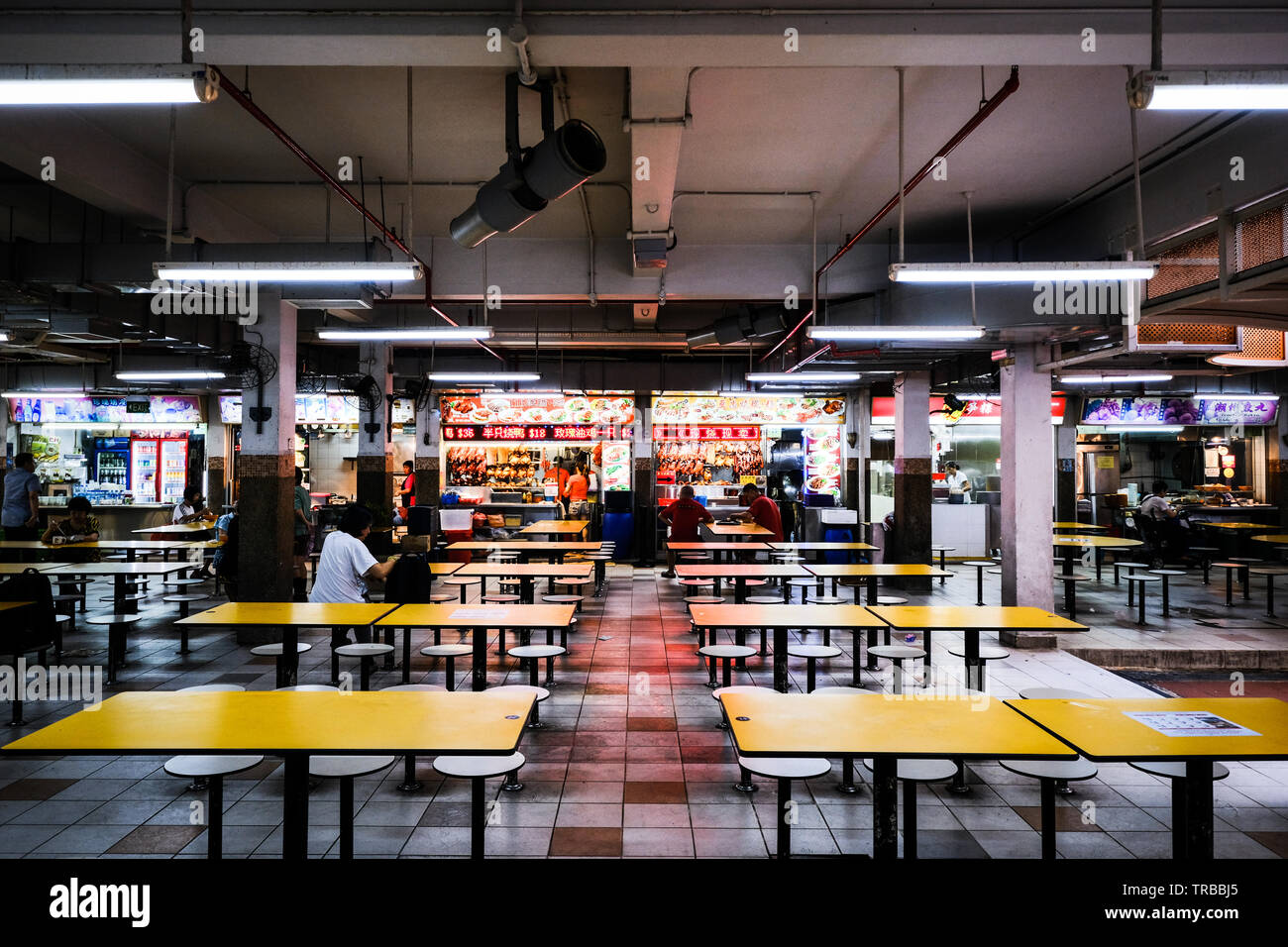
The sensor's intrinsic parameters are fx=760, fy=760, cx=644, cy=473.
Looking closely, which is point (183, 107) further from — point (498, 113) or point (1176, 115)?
point (1176, 115)

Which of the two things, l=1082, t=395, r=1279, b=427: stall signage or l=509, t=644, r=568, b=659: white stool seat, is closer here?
l=509, t=644, r=568, b=659: white stool seat

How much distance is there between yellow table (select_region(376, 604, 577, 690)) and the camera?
500 centimetres

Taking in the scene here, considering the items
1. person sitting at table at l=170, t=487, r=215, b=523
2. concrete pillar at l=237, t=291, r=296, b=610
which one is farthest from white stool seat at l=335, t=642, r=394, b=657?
person sitting at table at l=170, t=487, r=215, b=523

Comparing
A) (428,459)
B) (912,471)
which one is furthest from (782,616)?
(428,459)

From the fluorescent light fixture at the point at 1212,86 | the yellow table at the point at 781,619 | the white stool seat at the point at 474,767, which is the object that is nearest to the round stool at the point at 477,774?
the white stool seat at the point at 474,767

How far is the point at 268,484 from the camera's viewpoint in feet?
27.0

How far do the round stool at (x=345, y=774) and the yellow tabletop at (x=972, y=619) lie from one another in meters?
3.47

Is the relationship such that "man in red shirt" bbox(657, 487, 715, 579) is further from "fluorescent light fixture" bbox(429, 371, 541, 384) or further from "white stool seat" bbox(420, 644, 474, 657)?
"white stool seat" bbox(420, 644, 474, 657)

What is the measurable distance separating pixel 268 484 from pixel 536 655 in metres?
4.47

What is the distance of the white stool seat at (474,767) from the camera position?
3281mm

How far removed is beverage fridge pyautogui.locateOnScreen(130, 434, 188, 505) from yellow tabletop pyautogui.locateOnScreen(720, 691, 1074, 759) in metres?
17.9

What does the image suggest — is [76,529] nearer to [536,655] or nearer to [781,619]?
[536,655]
